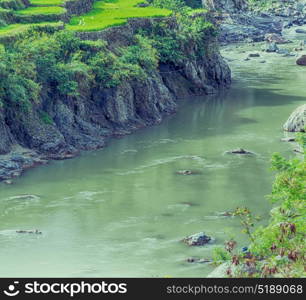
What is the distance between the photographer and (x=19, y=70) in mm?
72000

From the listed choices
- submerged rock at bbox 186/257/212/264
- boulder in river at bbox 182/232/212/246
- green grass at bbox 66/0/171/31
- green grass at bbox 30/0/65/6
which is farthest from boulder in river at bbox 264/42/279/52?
submerged rock at bbox 186/257/212/264

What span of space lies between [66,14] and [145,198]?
3614 cm

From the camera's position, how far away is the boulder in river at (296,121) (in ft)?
254

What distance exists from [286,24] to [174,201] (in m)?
97.8

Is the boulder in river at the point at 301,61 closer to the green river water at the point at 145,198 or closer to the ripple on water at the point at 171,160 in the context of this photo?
the green river water at the point at 145,198

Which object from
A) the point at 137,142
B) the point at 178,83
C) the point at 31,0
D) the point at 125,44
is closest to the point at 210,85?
the point at 178,83

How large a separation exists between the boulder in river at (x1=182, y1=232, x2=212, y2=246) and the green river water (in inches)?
16.8

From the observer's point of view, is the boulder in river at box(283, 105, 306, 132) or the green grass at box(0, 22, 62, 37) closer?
the boulder in river at box(283, 105, 306, 132)

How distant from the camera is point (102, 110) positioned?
7838 cm

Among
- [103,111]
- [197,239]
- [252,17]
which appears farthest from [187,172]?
[252,17]

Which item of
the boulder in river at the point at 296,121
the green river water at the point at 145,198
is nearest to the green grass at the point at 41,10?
the green river water at the point at 145,198

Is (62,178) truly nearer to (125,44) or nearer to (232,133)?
(232,133)

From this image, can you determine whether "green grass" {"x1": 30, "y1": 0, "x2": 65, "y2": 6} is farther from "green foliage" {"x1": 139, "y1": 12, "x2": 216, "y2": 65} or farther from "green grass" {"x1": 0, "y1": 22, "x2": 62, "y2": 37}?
"green grass" {"x1": 0, "y1": 22, "x2": 62, "y2": 37}

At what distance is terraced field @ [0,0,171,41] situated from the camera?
85812 millimetres
